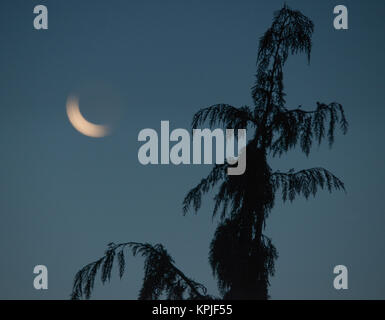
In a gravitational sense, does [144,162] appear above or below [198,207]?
above

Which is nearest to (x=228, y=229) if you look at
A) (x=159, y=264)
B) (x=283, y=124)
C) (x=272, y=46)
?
(x=159, y=264)

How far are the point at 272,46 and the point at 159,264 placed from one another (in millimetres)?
3283

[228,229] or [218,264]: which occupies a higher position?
[228,229]

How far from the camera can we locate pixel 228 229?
688cm

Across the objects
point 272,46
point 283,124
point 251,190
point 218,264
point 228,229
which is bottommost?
point 218,264
